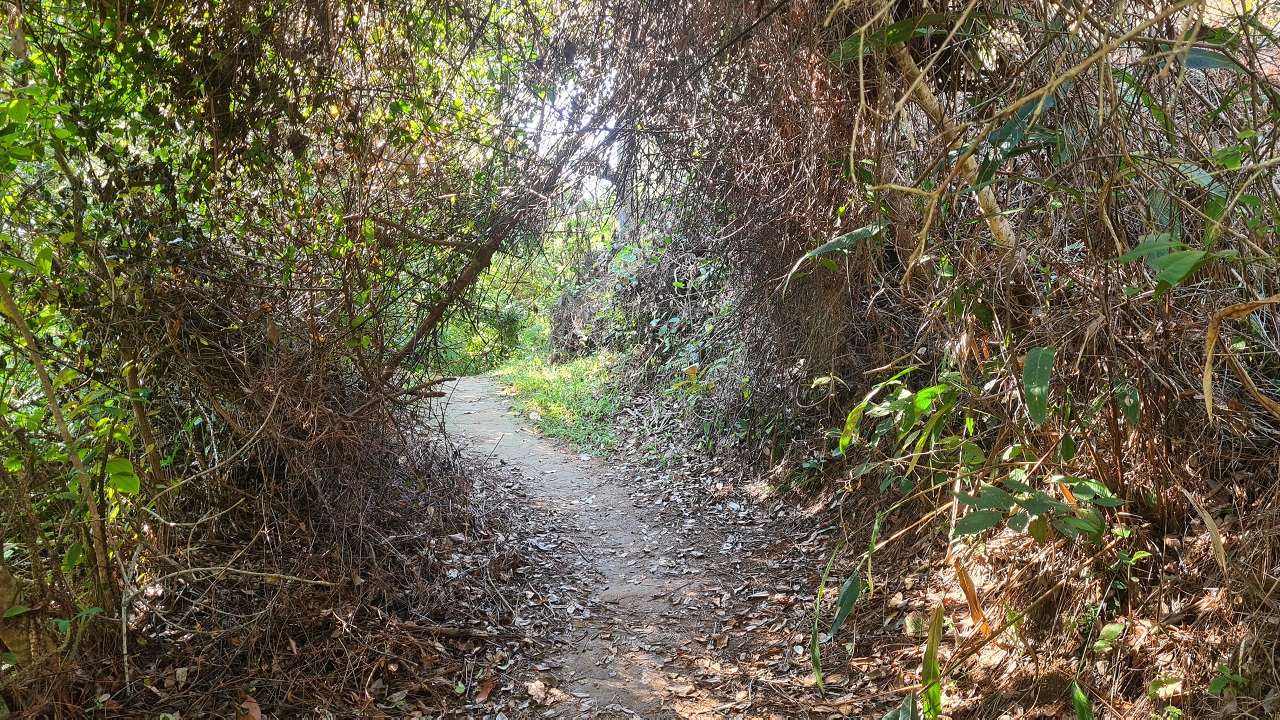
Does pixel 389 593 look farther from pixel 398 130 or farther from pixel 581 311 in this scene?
pixel 581 311

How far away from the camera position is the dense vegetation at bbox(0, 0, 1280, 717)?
259cm

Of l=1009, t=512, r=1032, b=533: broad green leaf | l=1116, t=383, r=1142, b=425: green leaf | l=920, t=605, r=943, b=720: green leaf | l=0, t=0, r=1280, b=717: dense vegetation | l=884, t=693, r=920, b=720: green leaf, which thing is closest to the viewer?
l=1009, t=512, r=1032, b=533: broad green leaf

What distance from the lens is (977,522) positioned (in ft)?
7.04

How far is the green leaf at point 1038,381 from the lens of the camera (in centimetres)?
210

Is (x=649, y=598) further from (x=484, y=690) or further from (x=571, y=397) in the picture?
(x=571, y=397)

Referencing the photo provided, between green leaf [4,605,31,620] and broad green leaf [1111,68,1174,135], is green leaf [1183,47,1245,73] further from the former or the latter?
green leaf [4,605,31,620]

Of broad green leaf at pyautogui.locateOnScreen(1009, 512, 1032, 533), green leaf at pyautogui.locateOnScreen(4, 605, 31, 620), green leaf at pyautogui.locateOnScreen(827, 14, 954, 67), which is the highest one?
green leaf at pyautogui.locateOnScreen(827, 14, 954, 67)

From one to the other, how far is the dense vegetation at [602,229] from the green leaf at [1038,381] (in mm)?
15

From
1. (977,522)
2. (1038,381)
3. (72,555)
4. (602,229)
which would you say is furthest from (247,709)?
(602,229)

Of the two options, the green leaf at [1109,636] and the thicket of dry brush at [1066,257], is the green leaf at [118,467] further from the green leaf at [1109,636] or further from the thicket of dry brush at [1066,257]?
the green leaf at [1109,636]

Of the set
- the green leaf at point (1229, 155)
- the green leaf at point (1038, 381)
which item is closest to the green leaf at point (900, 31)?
the green leaf at point (1229, 155)

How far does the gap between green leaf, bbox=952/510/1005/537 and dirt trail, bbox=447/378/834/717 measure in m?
1.97

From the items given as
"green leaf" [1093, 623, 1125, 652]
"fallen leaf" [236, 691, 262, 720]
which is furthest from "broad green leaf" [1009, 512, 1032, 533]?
"fallen leaf" [236, 691, 262, 720]

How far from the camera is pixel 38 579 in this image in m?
3.08
